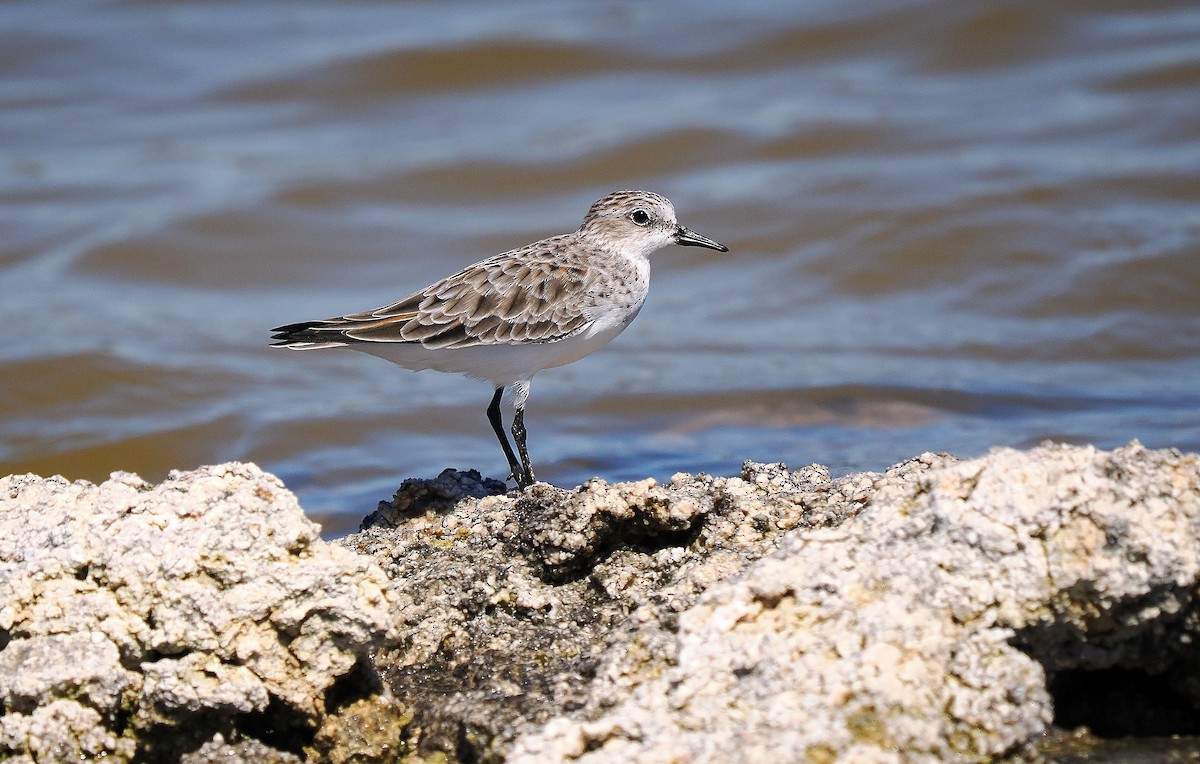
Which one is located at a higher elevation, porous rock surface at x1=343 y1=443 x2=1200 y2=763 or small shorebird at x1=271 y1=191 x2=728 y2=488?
small shorebird at x1=271 y1=191 x2=728 y2=488

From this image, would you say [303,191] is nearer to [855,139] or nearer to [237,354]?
[237,354]

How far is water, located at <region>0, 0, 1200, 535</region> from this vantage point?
29.0 feet

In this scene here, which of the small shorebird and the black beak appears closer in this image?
the small shorebird

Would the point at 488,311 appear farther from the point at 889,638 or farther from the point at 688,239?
the point at 889,638

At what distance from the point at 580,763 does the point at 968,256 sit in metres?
9.17

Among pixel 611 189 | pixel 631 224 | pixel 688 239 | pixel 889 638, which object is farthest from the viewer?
pixel 611 189

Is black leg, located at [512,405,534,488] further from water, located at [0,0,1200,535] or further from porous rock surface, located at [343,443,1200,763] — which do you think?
porous rock surface, located at [343,443,1200,763]

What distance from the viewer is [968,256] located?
1152 cm

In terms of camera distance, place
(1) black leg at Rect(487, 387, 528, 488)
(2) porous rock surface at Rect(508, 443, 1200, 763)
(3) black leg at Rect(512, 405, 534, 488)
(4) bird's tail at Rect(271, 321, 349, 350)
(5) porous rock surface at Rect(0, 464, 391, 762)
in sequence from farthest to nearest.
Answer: (1) black leg at Rect(487, 387, 528, 488)
(3) black leg at Rect(512, 405, 534, 488)
(4) bird's tail at Rect(271, 321, 349, 350)
(5) porous rock surface at Rect(0, 464, 391, 762)
(2) porous rock surface at Rect(508, 443, 1200, 763)

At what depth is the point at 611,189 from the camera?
13594 millimetres

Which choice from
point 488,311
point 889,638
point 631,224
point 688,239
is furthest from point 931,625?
point 688,239

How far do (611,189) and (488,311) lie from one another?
298 inches

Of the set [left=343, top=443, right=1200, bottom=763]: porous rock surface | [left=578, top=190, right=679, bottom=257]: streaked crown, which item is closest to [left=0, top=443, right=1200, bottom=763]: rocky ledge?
[left=343, top=443, right=1200, bottom=763]: porous rock surface

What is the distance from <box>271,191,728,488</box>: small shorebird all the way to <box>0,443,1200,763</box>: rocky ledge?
1.89 meters
